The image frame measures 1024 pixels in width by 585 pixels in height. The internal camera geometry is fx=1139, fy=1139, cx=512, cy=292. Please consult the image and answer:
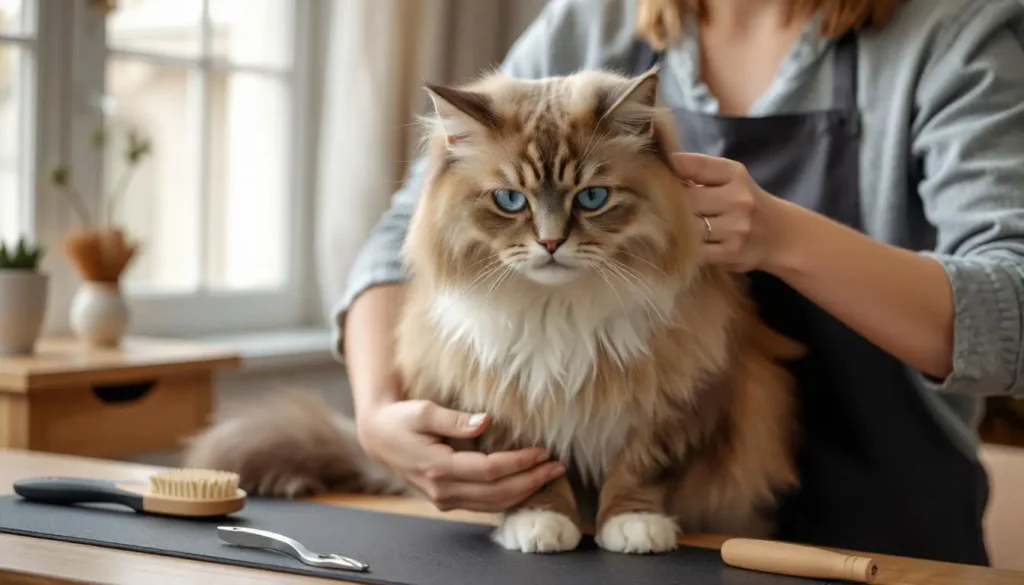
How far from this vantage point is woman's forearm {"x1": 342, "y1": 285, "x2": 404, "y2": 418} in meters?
1.39


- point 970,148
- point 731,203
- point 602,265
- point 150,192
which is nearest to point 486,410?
point 602,265

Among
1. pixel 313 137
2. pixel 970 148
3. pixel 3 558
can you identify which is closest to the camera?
pixel 3 558

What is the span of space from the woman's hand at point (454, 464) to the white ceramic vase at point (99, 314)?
111 cm

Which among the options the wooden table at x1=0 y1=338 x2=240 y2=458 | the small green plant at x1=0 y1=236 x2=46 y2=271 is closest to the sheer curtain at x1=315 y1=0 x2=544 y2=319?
the wooden table at x1=0 y1=338 x2=240 y2=458

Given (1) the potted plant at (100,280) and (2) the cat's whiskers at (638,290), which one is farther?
(1) the potted plant at (100,280)

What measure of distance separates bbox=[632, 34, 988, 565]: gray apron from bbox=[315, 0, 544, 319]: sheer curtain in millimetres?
1534

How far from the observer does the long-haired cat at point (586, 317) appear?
1120 millimetres

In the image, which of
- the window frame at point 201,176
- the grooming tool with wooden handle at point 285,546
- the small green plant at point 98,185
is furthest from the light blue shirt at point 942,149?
the window frame at point 201,176

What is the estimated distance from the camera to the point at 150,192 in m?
2.83

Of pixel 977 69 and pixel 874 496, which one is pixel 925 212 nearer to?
pixel 977 69

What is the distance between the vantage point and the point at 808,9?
1.52 metres

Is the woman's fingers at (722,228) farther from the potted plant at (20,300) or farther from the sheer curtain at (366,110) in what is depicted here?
the sheer curtain at (366,110)

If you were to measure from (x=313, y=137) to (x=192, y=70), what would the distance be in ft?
1.37

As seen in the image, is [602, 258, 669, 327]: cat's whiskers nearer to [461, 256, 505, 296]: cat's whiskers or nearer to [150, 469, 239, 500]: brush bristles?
[461, 256, 505, 296]: cat's whiskers
